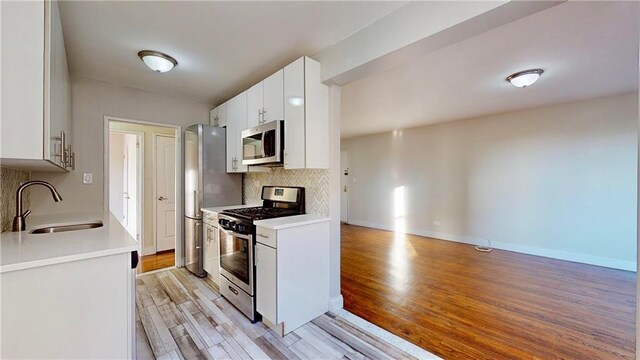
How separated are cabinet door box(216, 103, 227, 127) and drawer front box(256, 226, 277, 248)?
1.87m

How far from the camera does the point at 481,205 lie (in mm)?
4684

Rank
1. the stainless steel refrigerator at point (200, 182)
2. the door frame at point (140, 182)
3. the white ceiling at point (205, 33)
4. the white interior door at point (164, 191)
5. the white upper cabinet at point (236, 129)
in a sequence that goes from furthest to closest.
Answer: the white interior door at point (164, 191) < the door frame at point (140, 182) < the stainless steel refrigerator at point (200, 182) < the white upper cabinet at point (236, 129) < the white ceiling at point (205, 33)

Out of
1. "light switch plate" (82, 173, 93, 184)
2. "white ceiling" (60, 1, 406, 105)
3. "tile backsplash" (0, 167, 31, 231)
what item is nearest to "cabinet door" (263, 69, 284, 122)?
"white ceiling" (60, 1, 406, 105)

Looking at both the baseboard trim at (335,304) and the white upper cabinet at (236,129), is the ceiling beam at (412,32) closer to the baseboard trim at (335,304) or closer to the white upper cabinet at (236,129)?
the white upper cabinet at (236,129)

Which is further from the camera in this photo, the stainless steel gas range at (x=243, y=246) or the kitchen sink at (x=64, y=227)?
the stainless steel gas range at (x=243, y=246)

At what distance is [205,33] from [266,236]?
171cm

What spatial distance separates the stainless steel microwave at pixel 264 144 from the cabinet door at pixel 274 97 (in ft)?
0.36

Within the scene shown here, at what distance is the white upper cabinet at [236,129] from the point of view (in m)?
2.98

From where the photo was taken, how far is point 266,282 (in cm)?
205

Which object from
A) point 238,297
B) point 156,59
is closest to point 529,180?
point 238,297

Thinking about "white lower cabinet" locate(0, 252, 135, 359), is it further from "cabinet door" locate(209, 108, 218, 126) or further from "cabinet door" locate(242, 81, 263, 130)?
"cabinet door" locate(209, 108, 218, 126)

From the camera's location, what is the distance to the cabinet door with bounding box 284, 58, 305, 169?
2213 millimetres

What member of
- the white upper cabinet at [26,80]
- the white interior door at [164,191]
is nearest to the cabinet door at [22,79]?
the white upper cabinet at [26,80]

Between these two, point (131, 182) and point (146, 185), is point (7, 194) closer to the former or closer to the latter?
point (146, 185)
